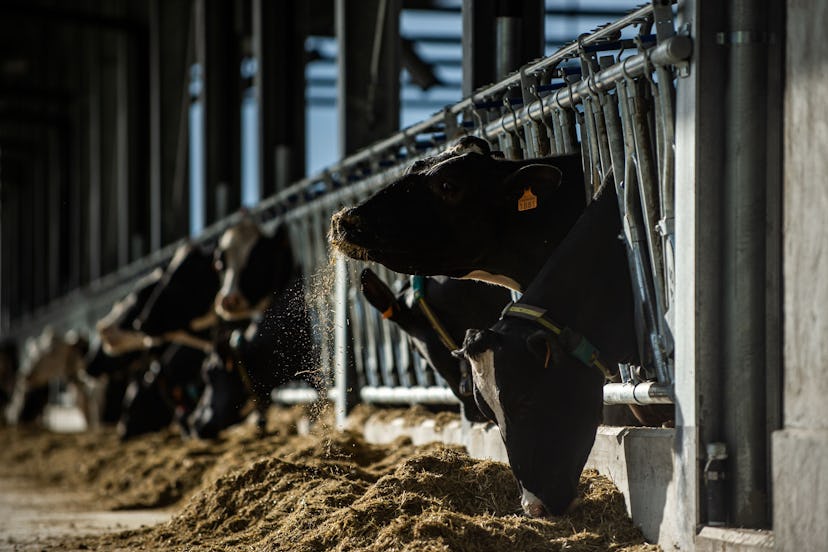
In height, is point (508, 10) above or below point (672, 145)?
above

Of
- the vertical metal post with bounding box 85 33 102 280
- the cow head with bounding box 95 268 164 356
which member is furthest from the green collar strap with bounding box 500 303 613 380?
the vertical metal post with bounding box 85 33 102 280

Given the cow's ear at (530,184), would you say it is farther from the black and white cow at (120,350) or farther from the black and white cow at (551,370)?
the black and white cow at (120,350)

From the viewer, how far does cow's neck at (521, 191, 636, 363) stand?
4.73 m

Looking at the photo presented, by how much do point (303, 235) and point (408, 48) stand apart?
8.19ft

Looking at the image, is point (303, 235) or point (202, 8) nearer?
point (303, 235)

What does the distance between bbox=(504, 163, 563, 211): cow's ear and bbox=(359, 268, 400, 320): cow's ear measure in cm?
74

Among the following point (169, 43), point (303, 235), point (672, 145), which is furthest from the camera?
point (169, 43)

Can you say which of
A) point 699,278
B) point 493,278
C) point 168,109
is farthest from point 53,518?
point 168,109

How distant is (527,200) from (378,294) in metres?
0.98

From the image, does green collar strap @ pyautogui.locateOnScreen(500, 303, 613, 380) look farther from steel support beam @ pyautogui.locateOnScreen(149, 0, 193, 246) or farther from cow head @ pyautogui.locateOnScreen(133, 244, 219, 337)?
steel support beam @ pyautogui.locateOnScreen(149, 0, 193, 246)

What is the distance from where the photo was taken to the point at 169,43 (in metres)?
19.3

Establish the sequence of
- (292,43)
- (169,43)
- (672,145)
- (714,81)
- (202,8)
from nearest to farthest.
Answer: (714,81)
(672,145)
(292,43)
(202,8)
(169,43)

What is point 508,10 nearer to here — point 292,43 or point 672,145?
point 672,145

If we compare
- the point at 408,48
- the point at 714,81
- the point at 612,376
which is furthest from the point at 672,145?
the point at 408,48
